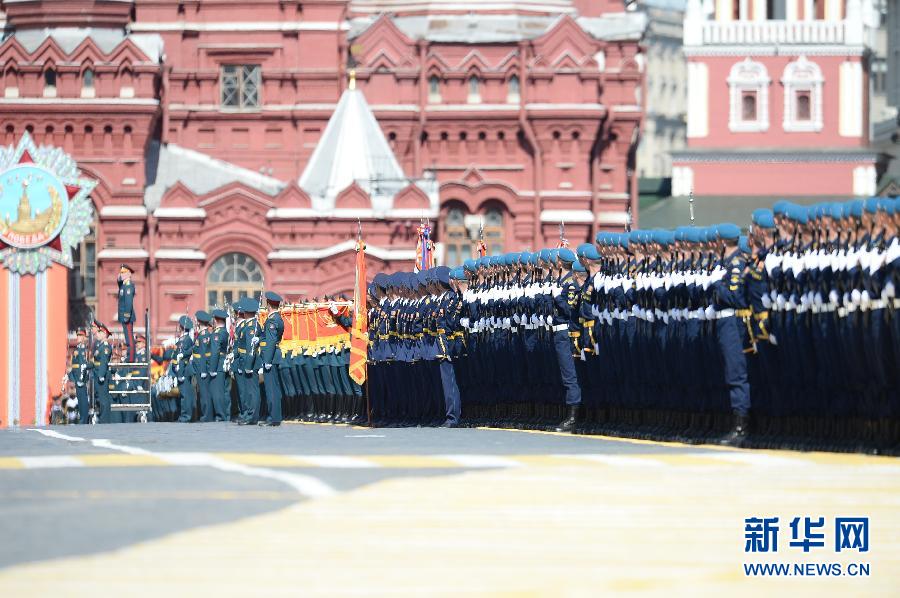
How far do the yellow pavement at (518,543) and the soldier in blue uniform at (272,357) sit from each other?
12.5 meters

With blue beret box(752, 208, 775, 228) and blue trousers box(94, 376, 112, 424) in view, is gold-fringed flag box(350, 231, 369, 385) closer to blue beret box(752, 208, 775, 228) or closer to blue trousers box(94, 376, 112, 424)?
blue beret box(752, 208, 775, 228)

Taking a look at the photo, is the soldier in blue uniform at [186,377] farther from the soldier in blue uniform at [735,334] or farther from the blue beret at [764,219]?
the blue beret at [764,219]

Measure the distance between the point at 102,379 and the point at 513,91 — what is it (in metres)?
23.1

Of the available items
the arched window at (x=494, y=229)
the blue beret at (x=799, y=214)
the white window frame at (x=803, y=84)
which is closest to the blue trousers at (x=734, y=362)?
the blue beret at (x=799, y=214)

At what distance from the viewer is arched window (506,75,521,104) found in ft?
181

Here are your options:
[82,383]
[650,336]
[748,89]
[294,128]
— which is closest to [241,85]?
[294,128]

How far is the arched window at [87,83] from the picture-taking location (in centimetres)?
5209

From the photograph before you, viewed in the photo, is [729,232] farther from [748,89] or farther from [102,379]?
[748,89]

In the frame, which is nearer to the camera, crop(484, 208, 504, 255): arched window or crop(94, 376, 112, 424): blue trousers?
crop(94, 376, 112, 424): blue trousers

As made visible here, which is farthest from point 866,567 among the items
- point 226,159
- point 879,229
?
point 226,159

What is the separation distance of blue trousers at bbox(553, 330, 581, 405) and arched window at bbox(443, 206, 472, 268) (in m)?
34.5

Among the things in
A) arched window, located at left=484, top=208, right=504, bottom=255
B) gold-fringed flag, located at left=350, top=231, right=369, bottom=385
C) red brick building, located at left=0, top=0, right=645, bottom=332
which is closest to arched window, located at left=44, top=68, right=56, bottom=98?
red brick building, located at left=0, top=0, right=645, bottom=332

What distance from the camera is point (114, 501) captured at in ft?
35.6

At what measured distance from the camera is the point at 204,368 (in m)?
29.2
